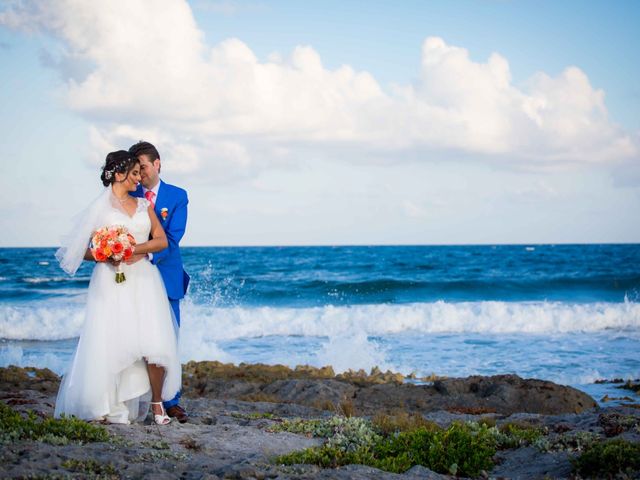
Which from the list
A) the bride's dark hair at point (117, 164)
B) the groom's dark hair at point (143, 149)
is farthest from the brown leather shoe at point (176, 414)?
the groom's dark hair at point (143, 149)

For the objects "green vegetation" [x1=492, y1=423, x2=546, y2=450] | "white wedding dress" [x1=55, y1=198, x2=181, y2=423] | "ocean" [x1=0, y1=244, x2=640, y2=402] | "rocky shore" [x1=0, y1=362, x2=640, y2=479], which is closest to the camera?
"rocky shore" [x1=0, y1=362, x2=640, y2=479]

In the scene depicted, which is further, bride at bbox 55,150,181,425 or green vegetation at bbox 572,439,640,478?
bride at bbox 55,150,181,425

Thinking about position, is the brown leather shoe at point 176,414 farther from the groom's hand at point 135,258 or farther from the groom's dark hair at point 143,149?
the groom's dark hair at point 143,149

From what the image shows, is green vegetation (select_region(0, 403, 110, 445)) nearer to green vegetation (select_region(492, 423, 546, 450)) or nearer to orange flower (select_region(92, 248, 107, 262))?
orange flower (select_region(92, 248, 107, 262))

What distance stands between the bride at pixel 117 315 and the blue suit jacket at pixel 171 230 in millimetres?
197

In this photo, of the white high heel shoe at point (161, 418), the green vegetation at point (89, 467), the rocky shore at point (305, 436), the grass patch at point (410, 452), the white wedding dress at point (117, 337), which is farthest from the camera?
the white high heel shoe at point (161, 418)

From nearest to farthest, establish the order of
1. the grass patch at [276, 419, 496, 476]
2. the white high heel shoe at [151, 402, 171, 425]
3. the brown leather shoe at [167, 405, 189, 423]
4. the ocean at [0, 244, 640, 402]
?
the grass patch at [276, 419, 496, 476] < the white high heel shoe at [151, 402, 171, 425] < the brown leather shoe at [167, 405, 189, 423] < the ocean at [0, 244, 640, 402]

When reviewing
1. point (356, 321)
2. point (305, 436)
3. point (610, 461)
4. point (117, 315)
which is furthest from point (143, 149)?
point (356, 321)

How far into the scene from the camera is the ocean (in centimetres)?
1453

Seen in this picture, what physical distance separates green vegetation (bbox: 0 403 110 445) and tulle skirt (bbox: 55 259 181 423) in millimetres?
397

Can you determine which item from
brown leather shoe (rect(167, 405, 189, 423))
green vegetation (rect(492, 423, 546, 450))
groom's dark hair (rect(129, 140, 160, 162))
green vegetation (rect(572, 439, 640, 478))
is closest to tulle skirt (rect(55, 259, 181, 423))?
brown leather shoe (rect(167, 405, 189, 423))

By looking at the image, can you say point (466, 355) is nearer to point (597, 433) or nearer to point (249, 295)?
point (597, 433)

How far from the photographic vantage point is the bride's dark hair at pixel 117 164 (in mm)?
5797

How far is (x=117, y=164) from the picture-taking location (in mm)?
5801
